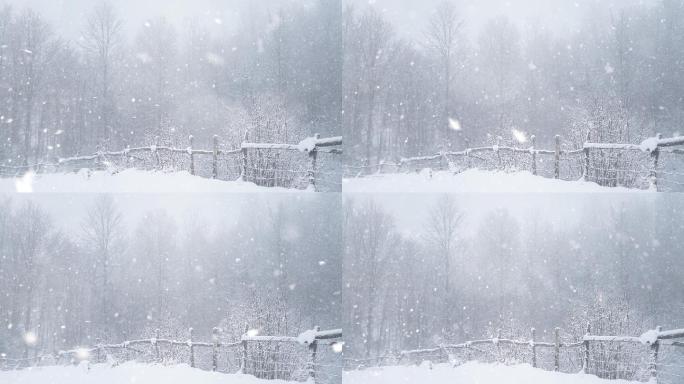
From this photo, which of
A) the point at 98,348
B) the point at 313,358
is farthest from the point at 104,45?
the point at 313,358

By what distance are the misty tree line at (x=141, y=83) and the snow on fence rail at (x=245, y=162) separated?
1.8 inches

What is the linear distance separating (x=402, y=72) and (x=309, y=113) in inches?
23.5

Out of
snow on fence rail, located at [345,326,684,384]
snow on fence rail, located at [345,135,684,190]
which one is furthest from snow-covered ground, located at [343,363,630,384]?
snow on fence rail, located at [345,135,684,190]

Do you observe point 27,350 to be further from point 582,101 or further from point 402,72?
point 582,101

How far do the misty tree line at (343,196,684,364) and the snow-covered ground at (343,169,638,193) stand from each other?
13 centimetres

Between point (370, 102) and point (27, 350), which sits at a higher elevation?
point (370, 102)

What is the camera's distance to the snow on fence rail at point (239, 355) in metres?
3.70

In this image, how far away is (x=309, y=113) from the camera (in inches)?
153

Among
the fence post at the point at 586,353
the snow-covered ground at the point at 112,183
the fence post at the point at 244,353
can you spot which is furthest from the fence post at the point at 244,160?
the fence post at the point at 586,353

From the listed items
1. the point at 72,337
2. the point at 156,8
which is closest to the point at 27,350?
the point at 72,337

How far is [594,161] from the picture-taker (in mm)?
3799

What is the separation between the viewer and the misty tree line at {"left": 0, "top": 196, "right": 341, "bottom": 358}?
3.70 metres

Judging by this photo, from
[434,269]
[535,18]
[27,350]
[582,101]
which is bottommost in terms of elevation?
[27,350]

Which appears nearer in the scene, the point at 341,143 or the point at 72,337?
the point at 72,337
